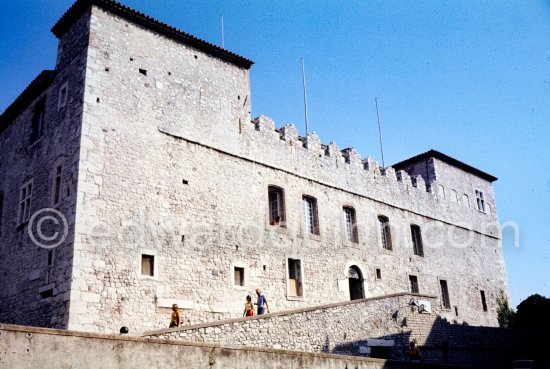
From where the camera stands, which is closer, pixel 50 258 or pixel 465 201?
pixel 50 258

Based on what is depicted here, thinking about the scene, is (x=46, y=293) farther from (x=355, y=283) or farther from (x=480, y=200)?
(x=480, y=200)

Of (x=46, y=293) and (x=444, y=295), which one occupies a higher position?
(x=444, y=295)

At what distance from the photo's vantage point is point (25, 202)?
1805cm

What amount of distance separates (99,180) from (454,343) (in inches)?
522

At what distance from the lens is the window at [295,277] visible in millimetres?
19359

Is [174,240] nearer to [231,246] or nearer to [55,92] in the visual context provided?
[231,246]

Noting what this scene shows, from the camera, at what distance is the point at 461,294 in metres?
27.5

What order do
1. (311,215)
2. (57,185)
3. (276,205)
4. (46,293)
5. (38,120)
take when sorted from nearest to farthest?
(46,293) → (57,185) → (38,120) → (276,205) → (311,215)

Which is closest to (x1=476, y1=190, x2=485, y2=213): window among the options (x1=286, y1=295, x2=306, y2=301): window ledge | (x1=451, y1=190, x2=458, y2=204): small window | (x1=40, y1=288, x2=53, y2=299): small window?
(x1=451, y1=190, x2=458, y2=204): small window

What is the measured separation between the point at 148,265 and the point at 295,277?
20.1ft

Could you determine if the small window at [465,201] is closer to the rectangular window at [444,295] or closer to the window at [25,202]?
the rectangular window at [444,295]

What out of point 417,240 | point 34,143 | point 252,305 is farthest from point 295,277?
point 34,143

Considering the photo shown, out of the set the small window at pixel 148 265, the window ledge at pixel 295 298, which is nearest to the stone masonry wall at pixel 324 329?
the window ledge at pixel 295 298

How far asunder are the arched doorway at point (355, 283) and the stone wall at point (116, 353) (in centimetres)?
1116
